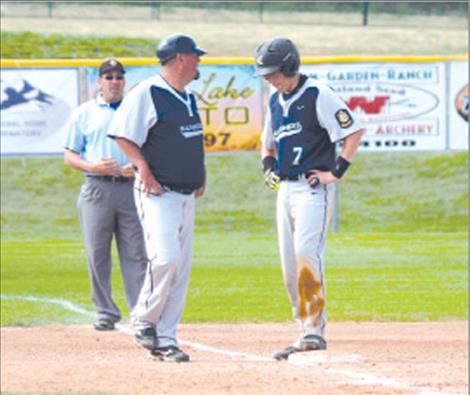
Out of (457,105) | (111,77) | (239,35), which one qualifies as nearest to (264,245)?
(457,105)

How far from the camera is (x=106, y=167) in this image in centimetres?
1130

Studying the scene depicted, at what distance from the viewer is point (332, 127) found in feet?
30.6

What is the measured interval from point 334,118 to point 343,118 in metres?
0.06

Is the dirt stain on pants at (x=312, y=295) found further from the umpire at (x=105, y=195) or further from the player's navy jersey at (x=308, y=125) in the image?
the umpire at (x=105, y=195)

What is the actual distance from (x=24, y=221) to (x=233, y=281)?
10.2 m

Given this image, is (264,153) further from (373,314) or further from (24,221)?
(24,221)

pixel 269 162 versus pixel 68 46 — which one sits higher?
pixel 269 162

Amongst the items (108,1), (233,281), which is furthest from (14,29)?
(233,281)

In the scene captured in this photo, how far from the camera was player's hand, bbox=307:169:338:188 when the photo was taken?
369 inches

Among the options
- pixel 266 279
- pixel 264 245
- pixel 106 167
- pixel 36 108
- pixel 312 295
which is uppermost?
pixel 106 167

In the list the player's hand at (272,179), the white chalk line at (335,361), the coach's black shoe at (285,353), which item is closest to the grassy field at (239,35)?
the white chalk line at (335,361)

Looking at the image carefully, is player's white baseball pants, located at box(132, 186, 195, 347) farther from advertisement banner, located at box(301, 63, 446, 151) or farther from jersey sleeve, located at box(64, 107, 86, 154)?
advertisement banner, located at box(301, 63, 446, 151)

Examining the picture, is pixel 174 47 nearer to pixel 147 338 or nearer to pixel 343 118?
pixel 343 118

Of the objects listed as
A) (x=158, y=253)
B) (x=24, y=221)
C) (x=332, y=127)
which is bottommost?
(x=24, y=221)
